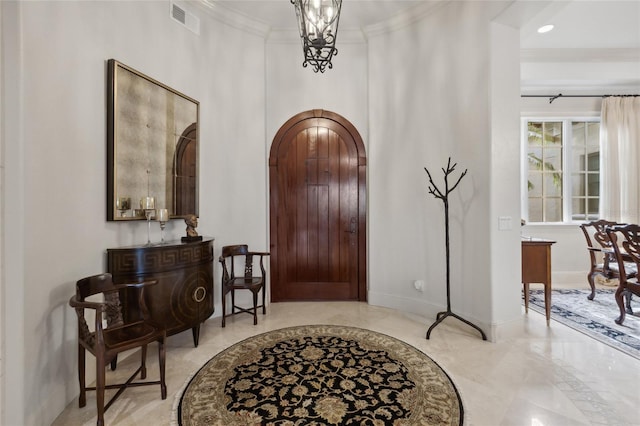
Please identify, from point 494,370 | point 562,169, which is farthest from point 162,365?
point 562,169

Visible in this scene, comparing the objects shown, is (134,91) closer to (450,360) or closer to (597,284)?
(450,360)

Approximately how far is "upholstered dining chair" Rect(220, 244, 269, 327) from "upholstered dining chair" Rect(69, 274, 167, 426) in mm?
1058

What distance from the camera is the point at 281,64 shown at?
388cm

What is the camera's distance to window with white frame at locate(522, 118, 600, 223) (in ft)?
16.4

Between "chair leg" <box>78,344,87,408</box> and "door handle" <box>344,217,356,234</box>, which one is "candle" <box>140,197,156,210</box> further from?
"door handle" <box>344,217,356,234</box>

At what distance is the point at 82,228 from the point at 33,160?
0.57 m

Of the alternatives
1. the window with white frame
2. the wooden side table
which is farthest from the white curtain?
the wooden side table

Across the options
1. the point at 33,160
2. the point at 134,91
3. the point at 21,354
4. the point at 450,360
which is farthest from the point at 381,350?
the point at 134,91

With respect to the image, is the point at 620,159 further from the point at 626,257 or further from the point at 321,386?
the point at 321,386

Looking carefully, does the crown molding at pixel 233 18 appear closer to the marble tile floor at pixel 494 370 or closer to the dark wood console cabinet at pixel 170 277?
the dark wood console cabinet at pixel 170 277

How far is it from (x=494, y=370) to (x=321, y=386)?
1.38 metres

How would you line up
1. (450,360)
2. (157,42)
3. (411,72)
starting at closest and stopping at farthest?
(450,360)
(157,42)
(411,72)

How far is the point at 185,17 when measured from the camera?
304 cm

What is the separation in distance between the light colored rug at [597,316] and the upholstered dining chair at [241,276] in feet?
11.2
